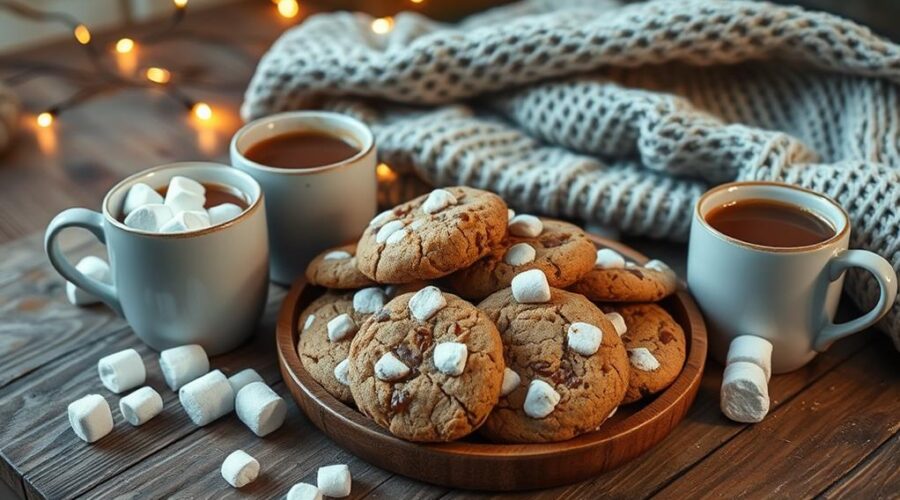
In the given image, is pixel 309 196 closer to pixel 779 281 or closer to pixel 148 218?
pixel 148 218

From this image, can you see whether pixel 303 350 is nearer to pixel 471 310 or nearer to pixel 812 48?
pixel 471 310

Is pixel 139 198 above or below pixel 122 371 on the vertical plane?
above

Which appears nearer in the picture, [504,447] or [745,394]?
[504,447]

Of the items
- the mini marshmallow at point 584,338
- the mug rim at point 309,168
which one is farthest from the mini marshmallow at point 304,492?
the mug rim at point 309,168

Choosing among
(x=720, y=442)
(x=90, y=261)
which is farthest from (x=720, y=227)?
(x=90, y=261)

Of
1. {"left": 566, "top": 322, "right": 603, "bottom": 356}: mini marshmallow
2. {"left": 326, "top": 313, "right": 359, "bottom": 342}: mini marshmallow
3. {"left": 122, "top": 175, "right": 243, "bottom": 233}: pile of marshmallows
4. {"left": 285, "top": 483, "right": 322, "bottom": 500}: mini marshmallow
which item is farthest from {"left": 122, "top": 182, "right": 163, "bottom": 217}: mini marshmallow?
{"left": 566, "top": 322, "right": 603, "bottom": 356}: mini marshmallow

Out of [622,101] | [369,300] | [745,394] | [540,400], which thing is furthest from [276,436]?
[622,101]

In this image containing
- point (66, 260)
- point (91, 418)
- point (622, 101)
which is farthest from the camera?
point (622, 101)
